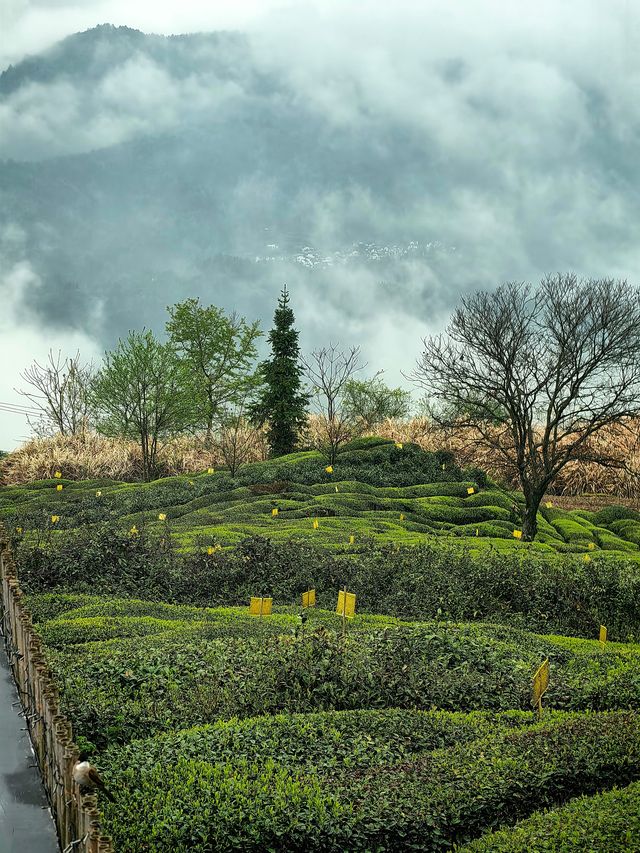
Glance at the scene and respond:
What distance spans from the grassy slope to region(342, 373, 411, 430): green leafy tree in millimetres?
8361

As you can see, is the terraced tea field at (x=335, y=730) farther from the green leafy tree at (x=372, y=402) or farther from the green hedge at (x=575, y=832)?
the green leafy tree at (x=372, y=402)

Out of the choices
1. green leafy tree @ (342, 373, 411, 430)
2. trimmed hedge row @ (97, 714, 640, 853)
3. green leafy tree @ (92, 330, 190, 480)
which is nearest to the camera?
trimmed hedge row @ (97, 714, 640, 853)

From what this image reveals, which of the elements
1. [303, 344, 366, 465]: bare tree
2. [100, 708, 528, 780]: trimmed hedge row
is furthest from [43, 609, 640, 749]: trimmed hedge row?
[303, 344, 366, 465]: bare tree

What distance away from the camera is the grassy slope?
17.5 meters

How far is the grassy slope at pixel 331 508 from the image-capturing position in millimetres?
17547

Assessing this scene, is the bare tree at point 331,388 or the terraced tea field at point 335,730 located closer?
the terraced tea field at point 335,730

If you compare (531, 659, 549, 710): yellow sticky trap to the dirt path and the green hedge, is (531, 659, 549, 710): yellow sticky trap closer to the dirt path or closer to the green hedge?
the green hedge

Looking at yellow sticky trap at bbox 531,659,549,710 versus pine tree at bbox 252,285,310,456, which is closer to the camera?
yellow sticky trap at bbox 531,659,549,710

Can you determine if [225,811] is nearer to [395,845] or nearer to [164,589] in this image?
[395,845]

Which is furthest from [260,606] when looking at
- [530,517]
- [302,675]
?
[530,517]

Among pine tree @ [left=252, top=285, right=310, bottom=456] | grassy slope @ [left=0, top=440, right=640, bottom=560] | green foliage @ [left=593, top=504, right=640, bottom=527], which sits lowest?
green foliage @ [left=593, top=504, right=640, bottom=527]

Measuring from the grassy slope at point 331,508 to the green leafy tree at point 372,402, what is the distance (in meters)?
8.36

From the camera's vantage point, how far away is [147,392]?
88.0 feet

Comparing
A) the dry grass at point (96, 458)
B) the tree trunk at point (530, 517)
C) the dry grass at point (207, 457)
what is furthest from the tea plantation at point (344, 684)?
the dry grass at point (96, 458)
